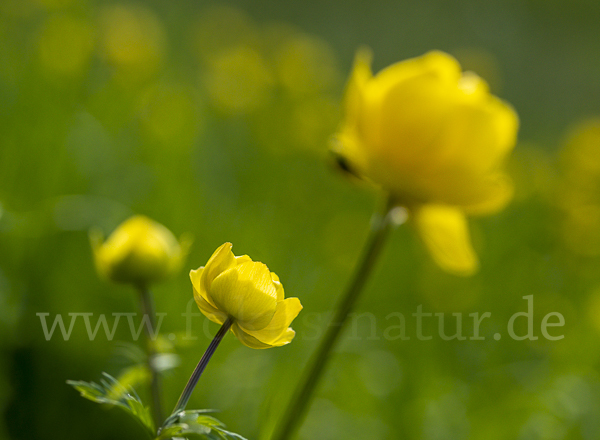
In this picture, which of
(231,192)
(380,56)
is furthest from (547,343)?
(380,56)

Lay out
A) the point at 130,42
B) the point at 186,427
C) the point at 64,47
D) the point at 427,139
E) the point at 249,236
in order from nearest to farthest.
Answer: the point at 186,427 < the point at 427,139 < the point at 249,236 < the point at 64,47 < the point at 130,42

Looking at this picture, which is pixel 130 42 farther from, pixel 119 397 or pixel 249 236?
pixel 119 397

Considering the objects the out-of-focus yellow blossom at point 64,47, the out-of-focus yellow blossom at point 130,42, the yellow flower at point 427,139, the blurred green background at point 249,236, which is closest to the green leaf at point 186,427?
Result: the blurred green background at point 249,236

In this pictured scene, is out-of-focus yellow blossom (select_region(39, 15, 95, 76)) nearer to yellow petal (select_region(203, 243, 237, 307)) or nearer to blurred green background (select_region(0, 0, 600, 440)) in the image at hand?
blurred green background (select_region(0, 0, 600, 440))

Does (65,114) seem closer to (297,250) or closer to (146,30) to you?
(297,250)

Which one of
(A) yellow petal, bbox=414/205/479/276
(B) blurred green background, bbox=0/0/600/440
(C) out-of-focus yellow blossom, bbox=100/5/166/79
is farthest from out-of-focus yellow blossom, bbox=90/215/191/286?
(C) out-of-focus yellow blossom, bbox=100/5/166/79

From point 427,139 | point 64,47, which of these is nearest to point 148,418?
point 427,139

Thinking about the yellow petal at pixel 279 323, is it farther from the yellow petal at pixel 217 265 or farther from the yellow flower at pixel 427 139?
the yellow flower at pixel 427 139
